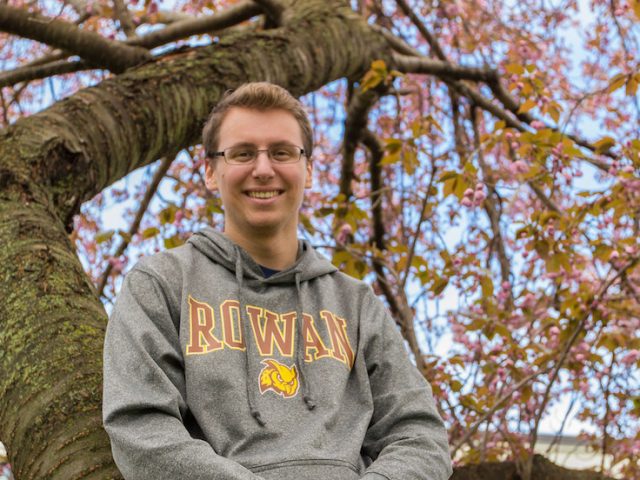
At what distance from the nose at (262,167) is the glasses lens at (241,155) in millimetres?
20

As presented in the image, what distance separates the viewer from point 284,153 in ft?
5.40

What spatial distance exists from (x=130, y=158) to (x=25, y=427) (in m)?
1.30

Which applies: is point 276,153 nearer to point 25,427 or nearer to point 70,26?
point 25,427

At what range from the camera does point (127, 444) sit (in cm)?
125

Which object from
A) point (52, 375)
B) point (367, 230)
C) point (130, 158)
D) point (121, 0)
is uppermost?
point (121, 0)

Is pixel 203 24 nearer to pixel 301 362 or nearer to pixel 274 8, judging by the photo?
pixel 274 8

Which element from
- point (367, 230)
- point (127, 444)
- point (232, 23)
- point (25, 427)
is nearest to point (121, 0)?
point (232, 23)

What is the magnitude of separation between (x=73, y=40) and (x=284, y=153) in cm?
187

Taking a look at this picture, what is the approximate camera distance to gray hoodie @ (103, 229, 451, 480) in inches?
50.4

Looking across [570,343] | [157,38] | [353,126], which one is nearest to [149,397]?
[570,343]

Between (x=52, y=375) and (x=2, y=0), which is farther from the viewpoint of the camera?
(x=2, y=0)

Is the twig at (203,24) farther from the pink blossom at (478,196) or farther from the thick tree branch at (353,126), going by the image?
the pink blossom at (478,196)

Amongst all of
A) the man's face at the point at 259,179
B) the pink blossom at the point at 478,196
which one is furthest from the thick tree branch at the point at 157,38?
the man's face at the point at 259,179

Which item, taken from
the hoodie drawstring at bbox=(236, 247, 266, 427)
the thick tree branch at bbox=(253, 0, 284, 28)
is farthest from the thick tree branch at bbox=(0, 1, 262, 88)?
the hoodie drawstring at bbox=(236, 247, 266, 427)
